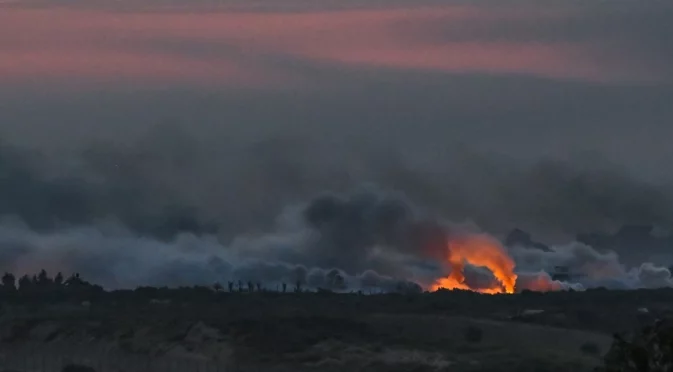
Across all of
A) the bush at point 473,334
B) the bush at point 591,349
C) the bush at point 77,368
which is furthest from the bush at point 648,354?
the bush at point 77,368

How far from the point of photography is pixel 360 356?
12975 cm

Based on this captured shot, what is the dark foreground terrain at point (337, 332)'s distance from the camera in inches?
5049

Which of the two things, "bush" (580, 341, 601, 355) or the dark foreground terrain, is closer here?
"bush" (580, 341, 601, 355)

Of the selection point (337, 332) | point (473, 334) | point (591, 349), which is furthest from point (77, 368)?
point (591, 349)

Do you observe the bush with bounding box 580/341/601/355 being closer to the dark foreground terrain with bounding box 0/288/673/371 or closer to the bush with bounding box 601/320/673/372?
the dark foreground terrain with bounding box 0/288/673/371

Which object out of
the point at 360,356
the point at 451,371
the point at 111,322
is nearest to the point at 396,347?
the point at 360,356

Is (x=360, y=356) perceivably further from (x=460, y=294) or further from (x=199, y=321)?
(x=460, y=294)

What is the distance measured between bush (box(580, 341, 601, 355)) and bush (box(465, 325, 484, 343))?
9.76 meters

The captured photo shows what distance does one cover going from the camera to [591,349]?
129000mm

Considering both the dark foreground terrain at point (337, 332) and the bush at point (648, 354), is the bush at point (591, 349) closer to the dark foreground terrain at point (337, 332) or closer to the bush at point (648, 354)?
the dark foreground terrain at point (337, 332)

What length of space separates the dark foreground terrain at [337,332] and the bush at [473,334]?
0.11 metres

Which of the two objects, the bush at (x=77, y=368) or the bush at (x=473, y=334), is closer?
the bush at (x=77, y=368)

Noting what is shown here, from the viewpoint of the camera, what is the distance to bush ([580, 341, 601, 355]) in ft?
418

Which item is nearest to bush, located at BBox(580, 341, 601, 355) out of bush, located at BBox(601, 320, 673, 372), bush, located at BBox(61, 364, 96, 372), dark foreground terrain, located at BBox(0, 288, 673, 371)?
dark foreground terrain, located at BBox(0, 288, 673, 371)
